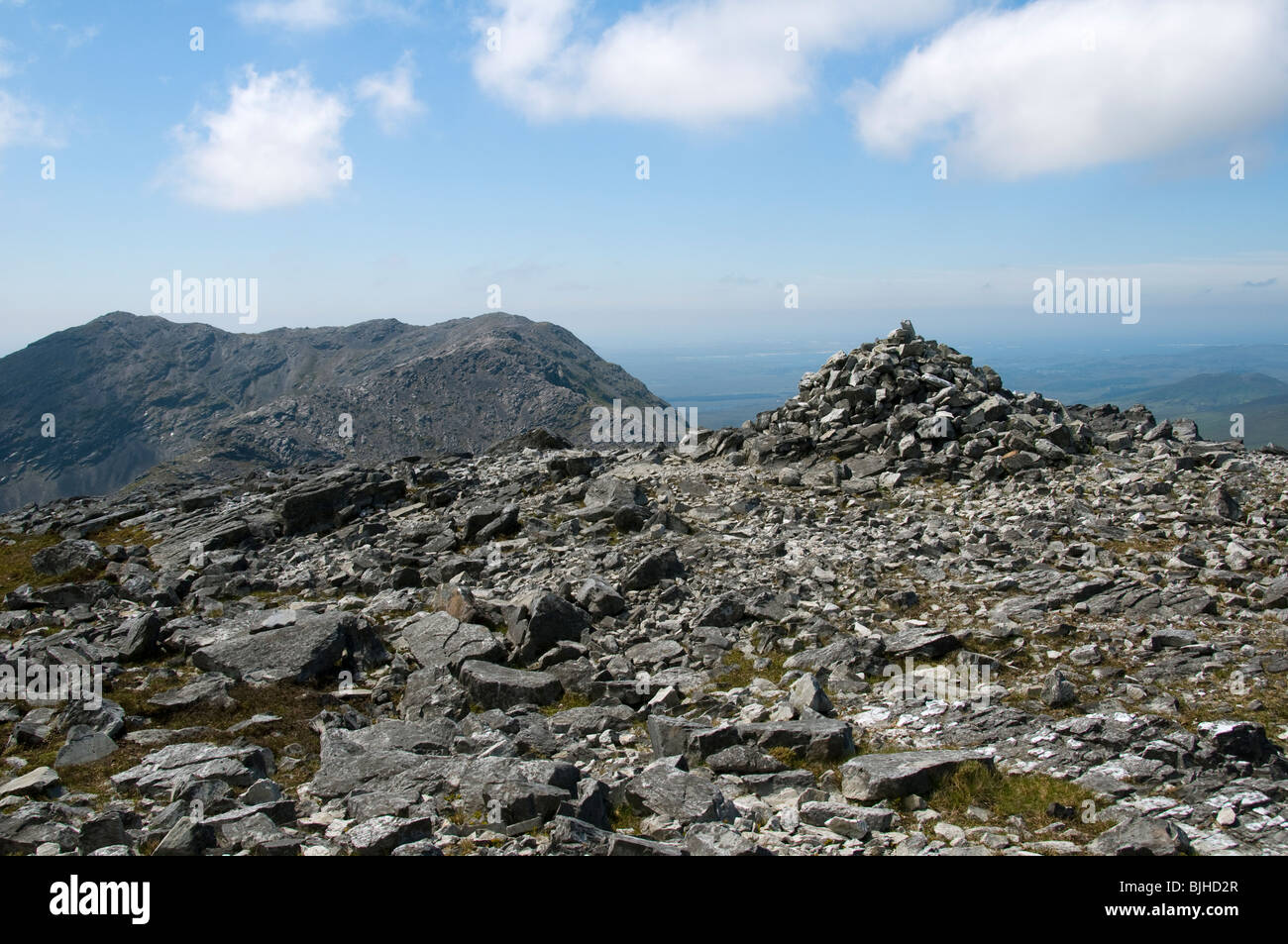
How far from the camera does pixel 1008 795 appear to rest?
10547 millimetres

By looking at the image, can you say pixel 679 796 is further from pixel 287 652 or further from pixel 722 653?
pixel 287 652

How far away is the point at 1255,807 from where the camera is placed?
9.53 metres

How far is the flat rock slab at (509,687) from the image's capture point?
16078 mm

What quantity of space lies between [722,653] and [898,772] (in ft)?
23.7

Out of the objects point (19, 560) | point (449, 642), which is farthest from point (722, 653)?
point (19, 560)

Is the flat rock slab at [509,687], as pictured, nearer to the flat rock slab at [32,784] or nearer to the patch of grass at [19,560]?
the flat rock slab at [32,784]

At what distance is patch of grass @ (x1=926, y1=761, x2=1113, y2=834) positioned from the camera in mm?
9977

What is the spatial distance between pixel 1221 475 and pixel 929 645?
16.5 m

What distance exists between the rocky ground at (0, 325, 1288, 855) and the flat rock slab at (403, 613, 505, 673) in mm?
101

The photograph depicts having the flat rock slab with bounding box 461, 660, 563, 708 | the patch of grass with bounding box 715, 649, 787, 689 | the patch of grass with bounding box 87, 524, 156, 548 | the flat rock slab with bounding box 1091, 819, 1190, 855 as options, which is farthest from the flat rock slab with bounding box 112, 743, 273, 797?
the patch of grass with bounding box 87, 524, 156, 548

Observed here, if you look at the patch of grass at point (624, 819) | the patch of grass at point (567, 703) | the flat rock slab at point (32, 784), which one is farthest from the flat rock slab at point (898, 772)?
the flat rock slab at point (32, 784)

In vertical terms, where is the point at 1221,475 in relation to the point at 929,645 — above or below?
above

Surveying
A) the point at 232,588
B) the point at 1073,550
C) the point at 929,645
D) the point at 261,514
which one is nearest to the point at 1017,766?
the point at 929,645
